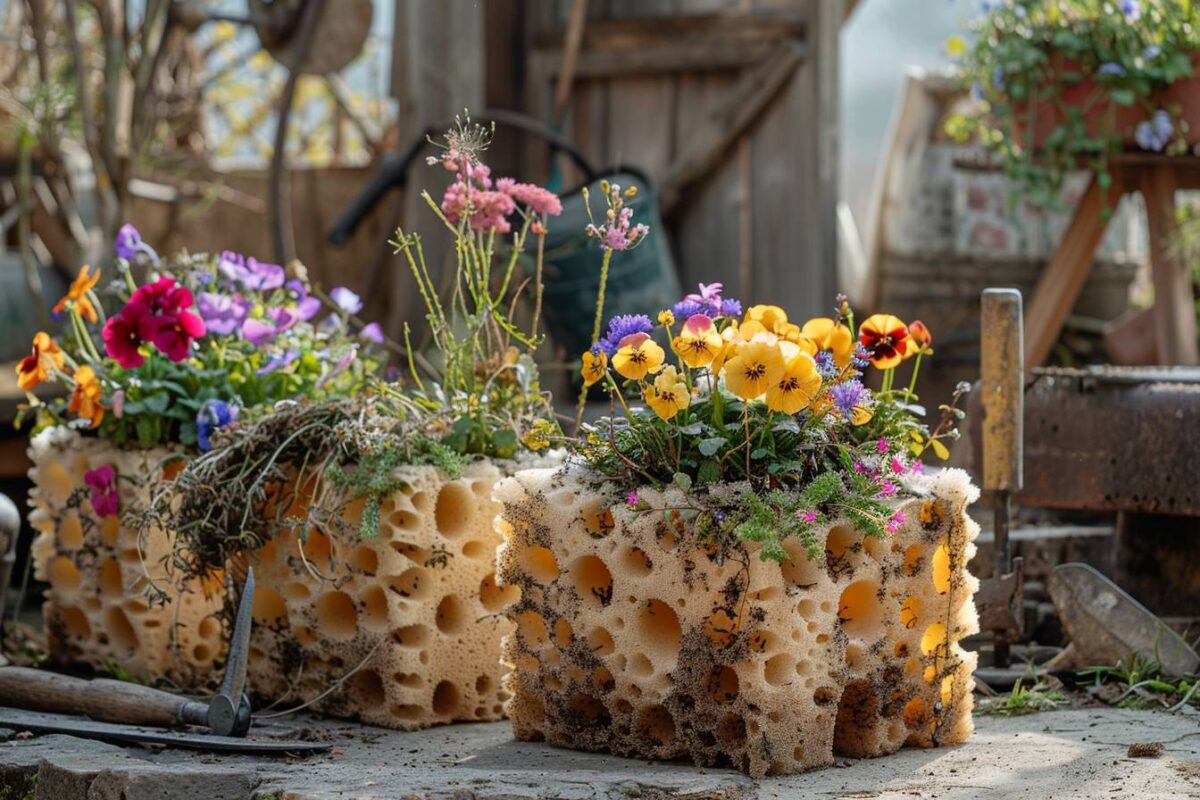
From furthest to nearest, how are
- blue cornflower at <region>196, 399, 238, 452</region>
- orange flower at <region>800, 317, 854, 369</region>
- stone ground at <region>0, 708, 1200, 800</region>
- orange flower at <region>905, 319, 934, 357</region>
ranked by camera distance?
blue cornflower at <region>196, 399, 238, 452</region> < orange flower at <region>905, 319, 934, 357</region> < orange flower at <region>800, 317, 854, 369</region> < stone ground at <region>0, 708, 1200, 800</region>

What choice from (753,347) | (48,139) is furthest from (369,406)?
(48,139)

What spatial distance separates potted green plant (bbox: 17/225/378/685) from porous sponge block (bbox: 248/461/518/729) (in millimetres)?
314

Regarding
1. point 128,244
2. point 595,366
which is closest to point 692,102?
point 128,244

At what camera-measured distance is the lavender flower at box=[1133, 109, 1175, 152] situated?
5.21 metres

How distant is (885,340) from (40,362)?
1988 millimetres

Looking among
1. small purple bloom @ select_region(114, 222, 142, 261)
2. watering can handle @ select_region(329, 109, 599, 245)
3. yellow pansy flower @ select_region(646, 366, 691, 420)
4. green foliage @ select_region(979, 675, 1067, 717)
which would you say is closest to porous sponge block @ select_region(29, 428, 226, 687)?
small purple bloom @ select_region(114, 222, 142, 261)

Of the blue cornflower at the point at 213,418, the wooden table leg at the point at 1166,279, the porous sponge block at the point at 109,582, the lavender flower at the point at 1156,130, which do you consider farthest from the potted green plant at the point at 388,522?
the wooden table leg at the point at 1166,279

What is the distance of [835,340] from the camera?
10.6 feet

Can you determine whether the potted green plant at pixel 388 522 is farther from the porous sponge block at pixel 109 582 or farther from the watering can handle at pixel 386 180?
the watering can handle at pixel 386 180

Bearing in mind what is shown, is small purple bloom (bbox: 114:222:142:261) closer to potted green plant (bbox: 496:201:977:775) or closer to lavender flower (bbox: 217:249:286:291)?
lavender flower (bbox: 217:249:286:291)

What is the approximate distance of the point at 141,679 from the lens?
396cm

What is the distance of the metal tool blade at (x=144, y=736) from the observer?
3.12 m

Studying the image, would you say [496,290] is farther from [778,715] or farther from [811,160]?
[778,715]

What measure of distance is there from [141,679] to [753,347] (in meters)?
1.89
